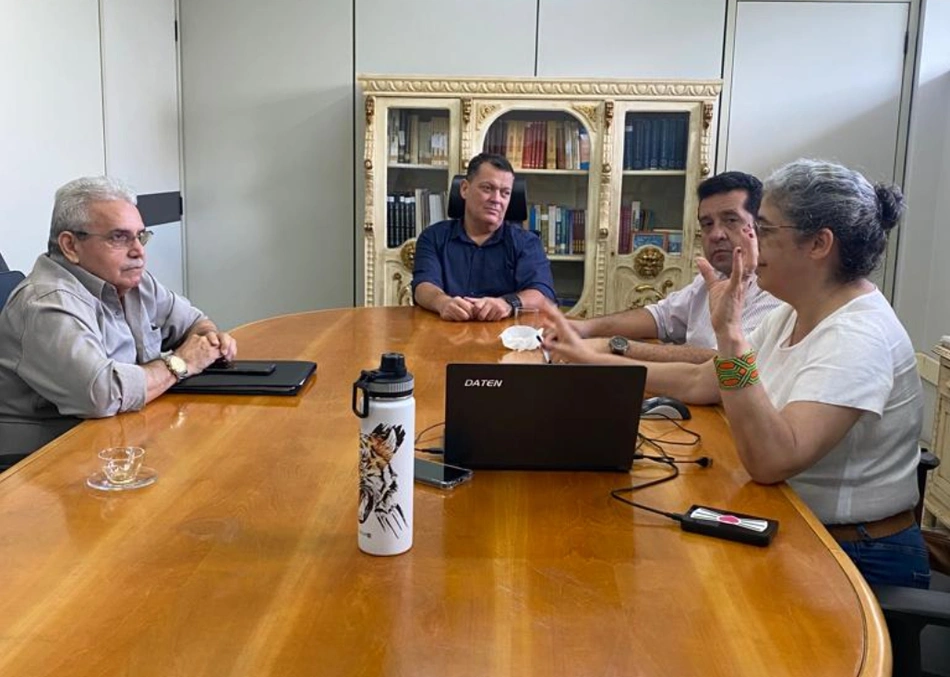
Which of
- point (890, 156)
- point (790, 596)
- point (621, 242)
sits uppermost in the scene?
point (890, 156)

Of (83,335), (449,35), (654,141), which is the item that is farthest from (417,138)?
(83,335)

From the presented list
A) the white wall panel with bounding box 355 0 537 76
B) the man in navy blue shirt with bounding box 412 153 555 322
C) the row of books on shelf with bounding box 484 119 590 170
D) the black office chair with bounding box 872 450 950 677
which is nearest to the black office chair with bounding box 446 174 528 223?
the man in navy blue shirt with bounding box 412 153 555 322

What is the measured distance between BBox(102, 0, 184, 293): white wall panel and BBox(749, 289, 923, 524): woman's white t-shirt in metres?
3.24

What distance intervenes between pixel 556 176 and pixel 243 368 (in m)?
2.63

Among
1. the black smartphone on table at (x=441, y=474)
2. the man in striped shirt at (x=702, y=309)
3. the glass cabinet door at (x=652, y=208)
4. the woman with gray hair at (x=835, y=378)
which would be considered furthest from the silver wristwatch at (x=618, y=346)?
the glass cabinet door at (x=652, y=208)

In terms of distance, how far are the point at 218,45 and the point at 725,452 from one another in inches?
149

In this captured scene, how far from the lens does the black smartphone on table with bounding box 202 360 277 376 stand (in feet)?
7.04

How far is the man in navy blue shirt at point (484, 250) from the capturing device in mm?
3590

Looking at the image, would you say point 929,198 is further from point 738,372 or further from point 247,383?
point 247,383

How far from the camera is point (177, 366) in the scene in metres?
2.07

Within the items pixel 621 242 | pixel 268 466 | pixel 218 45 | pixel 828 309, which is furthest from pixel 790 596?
pixel 218 45

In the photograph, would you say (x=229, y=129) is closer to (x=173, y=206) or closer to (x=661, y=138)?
(x=173, y=206)

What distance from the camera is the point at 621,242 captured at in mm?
4383

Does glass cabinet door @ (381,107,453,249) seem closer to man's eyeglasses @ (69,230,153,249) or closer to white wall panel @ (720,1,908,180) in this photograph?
white wall panel @ (720,1,908,180)
